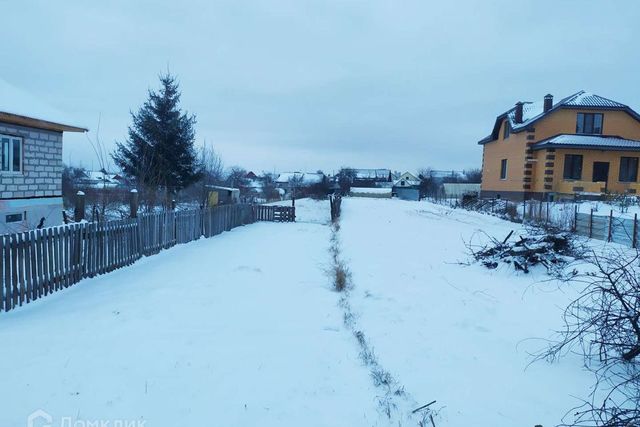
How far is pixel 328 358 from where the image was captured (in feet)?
15.5

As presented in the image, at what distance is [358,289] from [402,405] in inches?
158

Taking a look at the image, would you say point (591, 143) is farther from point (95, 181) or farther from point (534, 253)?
point (95, 181)

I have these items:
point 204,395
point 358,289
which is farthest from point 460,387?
point 358,289

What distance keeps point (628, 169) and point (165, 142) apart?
94.5 ft

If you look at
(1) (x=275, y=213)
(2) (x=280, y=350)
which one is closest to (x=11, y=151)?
(2) (x=280, y=350)

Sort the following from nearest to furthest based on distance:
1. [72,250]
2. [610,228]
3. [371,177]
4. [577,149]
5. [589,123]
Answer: [72,250] < [610,228] < [577,149] < [589,123] < [371,177]

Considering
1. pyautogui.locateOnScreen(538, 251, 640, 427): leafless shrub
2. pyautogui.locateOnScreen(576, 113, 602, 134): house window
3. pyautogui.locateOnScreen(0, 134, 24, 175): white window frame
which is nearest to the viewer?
pyautogui.locateOnScreen(538, 251, 640, 427): leafless shrub

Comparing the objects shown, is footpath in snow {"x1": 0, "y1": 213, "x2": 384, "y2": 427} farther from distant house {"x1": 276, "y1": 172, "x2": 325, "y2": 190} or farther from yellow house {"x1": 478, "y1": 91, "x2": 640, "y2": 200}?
distant house {"x1": 276, "y1": 172, "x2": 325, "y2": 190}

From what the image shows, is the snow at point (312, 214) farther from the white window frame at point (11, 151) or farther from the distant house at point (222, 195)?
the white window frame at point (11, 151)

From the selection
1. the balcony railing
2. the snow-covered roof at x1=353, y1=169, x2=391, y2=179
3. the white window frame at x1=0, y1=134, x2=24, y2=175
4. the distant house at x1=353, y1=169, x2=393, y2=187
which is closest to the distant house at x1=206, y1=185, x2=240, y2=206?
the white window frame at x1=0, y1=134, x2=24, y2=175

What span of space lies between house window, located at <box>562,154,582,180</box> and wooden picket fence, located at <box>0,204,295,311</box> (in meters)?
24.9

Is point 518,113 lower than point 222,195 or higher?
higher

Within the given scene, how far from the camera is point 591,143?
1049 inches

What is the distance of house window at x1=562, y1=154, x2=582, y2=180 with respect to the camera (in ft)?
91.0
